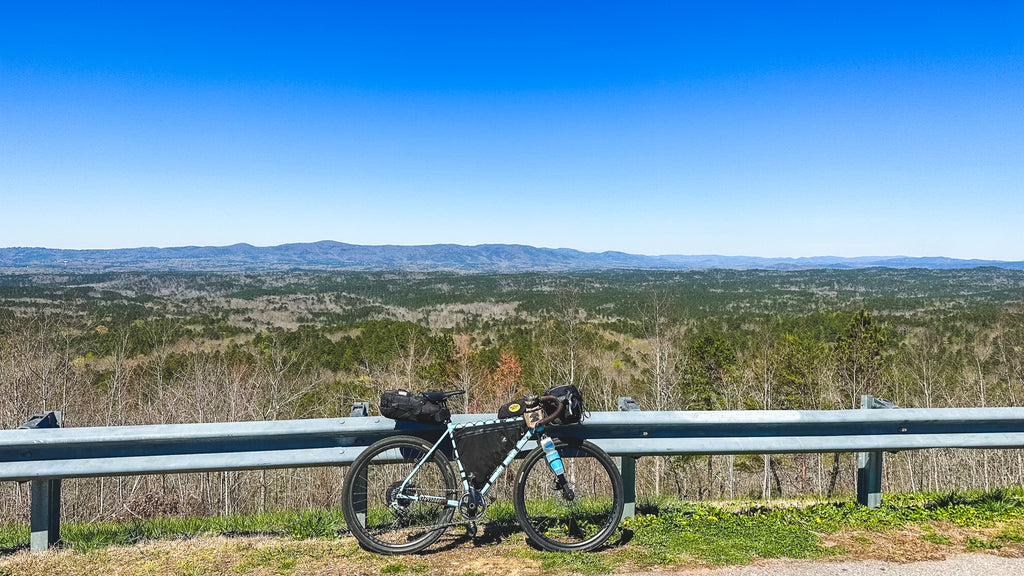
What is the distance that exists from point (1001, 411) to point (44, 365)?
2925 cm

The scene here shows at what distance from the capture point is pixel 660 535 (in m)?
4.49

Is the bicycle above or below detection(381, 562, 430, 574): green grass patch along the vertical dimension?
above

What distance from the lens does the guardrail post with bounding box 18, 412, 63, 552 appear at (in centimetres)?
409

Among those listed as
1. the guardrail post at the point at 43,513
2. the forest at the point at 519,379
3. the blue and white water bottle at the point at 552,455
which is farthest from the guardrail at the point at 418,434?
the forest at the point at 519,379

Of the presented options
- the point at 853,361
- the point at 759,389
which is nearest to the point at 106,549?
the point at 759,389

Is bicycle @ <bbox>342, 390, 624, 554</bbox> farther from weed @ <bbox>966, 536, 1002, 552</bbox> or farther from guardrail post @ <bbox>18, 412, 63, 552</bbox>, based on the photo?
weed @ <bbox>966, 536, 1002, 552</bbox>

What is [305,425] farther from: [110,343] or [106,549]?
[110,343]

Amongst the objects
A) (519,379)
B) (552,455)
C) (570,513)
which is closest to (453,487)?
(552,455)

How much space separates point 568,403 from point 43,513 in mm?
3741

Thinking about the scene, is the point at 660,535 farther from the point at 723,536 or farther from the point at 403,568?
the point at 403,568

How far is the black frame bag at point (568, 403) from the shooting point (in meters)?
4.23

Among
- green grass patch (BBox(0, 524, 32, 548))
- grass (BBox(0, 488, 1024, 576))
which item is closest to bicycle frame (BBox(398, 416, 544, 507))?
grass (BBox(0, 488, 1024, 576))

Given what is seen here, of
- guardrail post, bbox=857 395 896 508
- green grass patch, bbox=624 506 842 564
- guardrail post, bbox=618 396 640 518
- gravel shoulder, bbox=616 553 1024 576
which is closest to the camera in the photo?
gravel shoulder, bbox=616 553 1024 576

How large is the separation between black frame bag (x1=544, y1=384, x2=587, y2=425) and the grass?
943 millimetres
